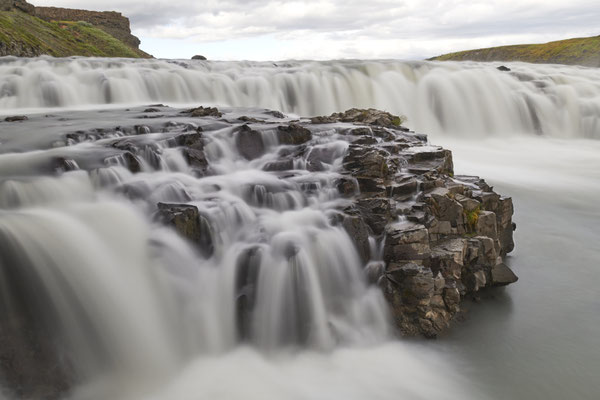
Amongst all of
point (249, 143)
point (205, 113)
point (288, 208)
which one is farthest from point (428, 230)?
point (205, 113)

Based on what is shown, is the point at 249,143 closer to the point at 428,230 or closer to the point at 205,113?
the point at 205,113

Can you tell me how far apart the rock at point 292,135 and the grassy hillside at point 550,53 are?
57722 millimetres

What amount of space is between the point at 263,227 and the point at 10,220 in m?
3.10

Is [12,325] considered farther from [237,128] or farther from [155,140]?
[237,128]

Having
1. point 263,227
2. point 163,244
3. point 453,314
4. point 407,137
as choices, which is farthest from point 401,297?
point 407,137

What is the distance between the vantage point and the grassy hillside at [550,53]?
5741 cm

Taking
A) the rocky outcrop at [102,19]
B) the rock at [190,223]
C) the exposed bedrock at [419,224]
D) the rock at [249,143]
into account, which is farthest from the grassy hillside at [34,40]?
the rock at [190,223]

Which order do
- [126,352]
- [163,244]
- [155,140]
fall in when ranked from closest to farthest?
1. [126,352]
2. [163,244]
3. [155,140]

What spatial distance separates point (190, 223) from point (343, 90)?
1614 cm

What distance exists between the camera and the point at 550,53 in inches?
2530

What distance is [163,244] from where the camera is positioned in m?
6.01

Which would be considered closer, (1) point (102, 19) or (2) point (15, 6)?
(2) point (15, 6)

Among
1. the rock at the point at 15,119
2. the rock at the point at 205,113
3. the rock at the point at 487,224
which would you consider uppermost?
the rock at the point at 15,119

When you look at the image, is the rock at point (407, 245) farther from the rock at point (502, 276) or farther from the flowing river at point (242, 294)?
the rock at point (502, 276)
